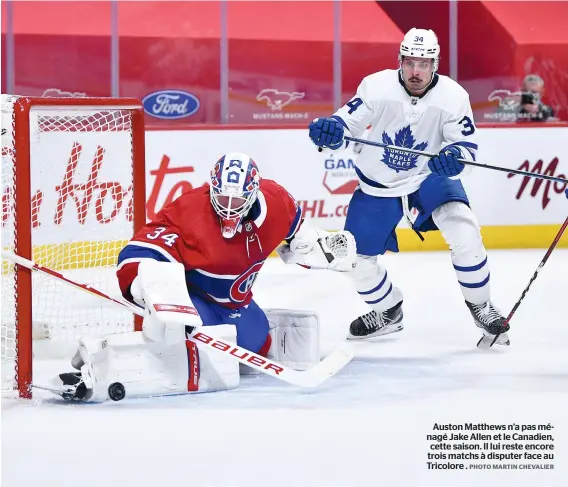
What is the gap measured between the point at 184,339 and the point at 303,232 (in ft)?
1.97

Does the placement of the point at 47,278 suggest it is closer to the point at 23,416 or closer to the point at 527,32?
the point at 23,416

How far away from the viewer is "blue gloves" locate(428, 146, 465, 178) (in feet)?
13.0

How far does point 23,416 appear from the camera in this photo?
3.21 m

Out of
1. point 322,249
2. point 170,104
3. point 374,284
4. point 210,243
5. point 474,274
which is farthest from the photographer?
point 170,104

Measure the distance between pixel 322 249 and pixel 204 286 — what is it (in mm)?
398

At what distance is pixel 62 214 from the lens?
181 inches

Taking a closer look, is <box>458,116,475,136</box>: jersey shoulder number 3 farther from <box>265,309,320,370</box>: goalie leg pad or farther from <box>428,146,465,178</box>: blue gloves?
<box>265,309,320,370</box>: goalie leg pad

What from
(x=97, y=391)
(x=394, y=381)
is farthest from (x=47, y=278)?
(x=394, y=381)

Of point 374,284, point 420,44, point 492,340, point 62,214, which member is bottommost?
point 492,340

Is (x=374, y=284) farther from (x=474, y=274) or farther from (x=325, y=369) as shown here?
(x=325, y=369)

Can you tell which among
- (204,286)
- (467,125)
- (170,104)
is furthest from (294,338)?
(170,104)

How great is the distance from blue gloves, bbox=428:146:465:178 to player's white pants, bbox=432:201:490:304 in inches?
8.9

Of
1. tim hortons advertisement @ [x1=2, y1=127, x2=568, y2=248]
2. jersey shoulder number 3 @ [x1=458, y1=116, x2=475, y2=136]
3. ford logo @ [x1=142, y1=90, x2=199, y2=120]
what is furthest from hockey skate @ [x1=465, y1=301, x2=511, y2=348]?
ford logo @ [x1=142, y1=90, x2=199, y2=120]

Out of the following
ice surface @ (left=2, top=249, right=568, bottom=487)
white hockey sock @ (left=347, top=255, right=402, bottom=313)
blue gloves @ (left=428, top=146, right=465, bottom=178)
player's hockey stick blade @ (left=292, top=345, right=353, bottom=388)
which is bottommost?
ice surface @ (left=2, top=249, right=568, bottom=487)
